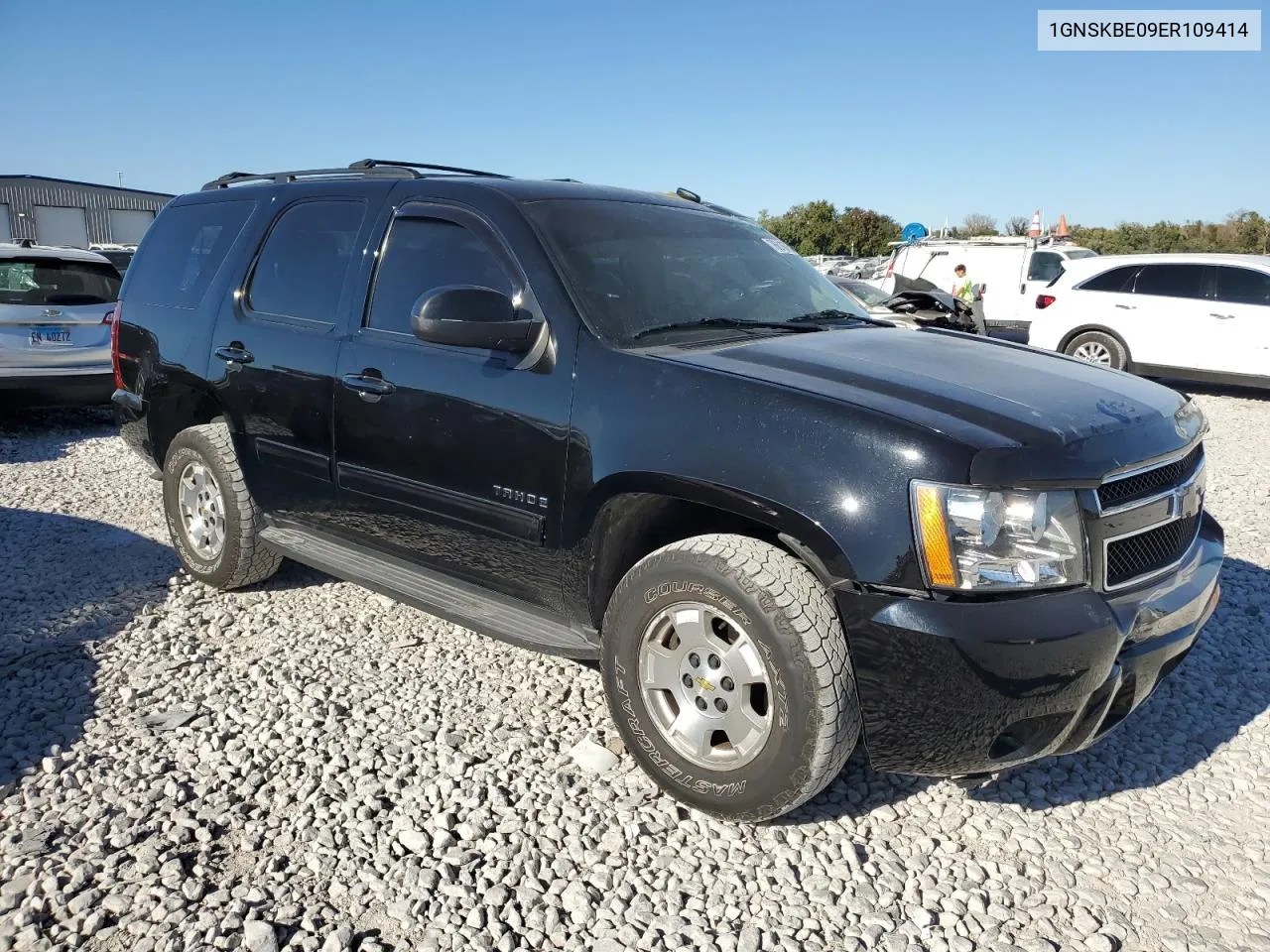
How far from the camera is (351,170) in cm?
420

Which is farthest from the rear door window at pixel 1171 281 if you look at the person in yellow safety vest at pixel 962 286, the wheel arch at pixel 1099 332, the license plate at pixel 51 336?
the license plate at pixel 51 336

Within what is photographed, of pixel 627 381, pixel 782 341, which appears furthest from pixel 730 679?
pixel 782 341

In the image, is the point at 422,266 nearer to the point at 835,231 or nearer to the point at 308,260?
the point at 308,260

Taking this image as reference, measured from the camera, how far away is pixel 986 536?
2.38 m

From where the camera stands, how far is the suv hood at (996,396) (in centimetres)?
243

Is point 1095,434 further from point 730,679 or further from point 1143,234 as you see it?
point 1143,234

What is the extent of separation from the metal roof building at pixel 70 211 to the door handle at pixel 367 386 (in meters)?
46.1

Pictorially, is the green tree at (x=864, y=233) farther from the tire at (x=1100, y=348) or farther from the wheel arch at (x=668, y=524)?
the wheel arch at (x=668, y=524)

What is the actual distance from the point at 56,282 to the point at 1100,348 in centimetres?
1178

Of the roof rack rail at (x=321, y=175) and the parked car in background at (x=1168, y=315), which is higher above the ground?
the roof rack rail at (x=321, y=175)

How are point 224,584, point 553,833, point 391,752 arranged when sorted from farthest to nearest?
point 224,584 < point 391,752 < point 553,833

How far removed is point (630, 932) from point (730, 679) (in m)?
0.72

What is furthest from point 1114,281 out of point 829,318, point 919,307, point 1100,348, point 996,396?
point 996,396

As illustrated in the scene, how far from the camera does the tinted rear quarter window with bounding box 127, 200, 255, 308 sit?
4.57 m
